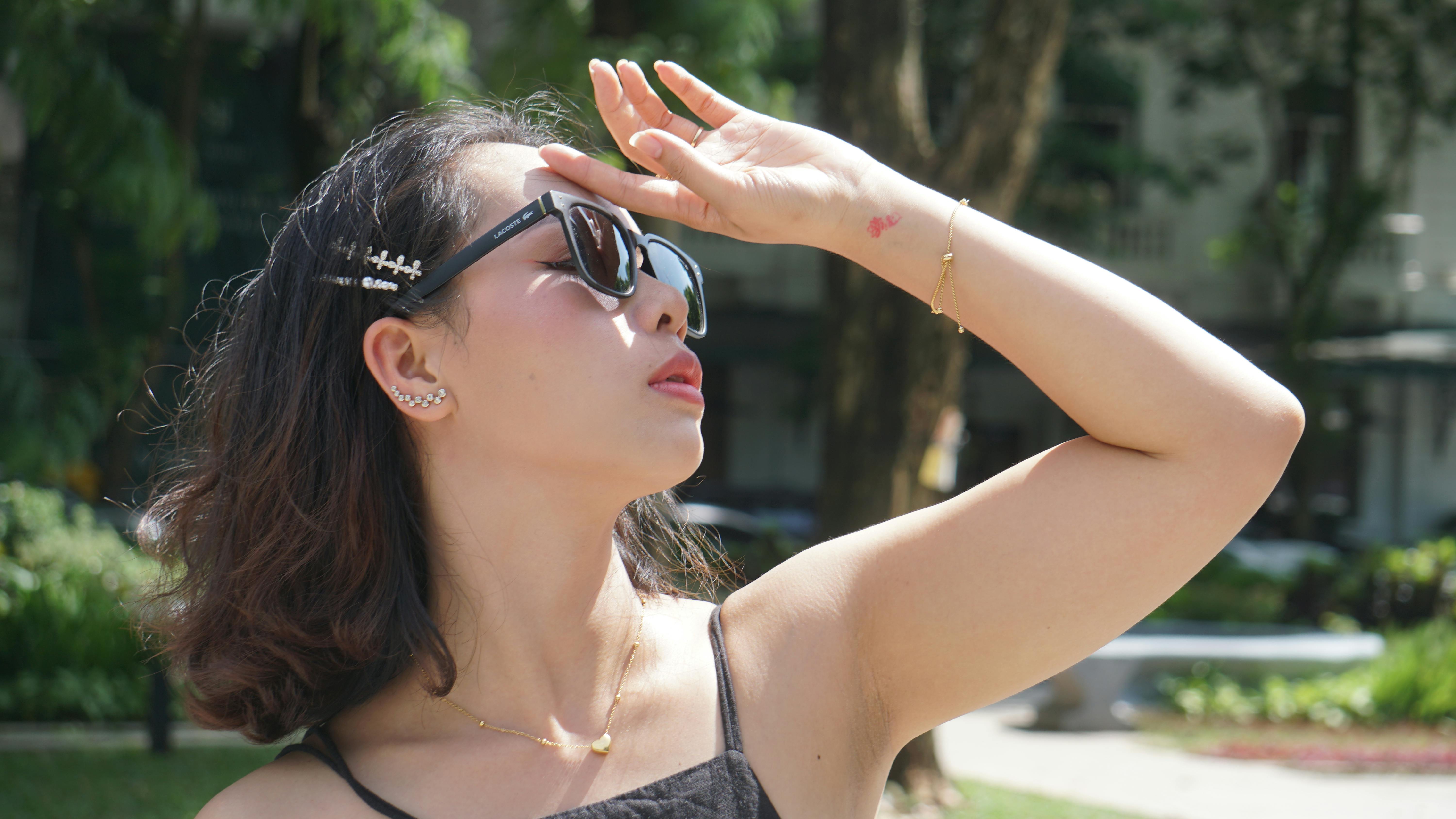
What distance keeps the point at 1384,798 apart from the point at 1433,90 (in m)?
16.6

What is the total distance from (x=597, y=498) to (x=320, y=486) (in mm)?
424

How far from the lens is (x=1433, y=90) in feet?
63.9

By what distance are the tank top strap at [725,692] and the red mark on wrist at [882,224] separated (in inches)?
26.6

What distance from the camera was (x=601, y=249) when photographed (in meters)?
1.76

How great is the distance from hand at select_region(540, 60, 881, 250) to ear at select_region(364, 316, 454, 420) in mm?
336

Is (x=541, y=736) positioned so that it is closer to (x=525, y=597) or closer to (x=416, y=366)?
(x=525, y=597)

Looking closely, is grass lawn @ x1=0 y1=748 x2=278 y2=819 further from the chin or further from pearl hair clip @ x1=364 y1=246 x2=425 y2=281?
the chin

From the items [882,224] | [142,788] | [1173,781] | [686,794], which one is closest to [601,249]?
[882,224]

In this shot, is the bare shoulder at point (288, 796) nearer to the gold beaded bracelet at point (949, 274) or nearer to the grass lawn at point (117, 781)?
the gold beaded bracelet at point (949, 274)

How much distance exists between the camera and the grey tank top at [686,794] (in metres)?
1.68

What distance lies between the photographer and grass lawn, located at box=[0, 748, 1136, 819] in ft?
18.1

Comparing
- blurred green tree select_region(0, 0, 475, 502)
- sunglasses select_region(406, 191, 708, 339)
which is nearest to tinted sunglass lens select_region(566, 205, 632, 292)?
sunglasses select_region(406, 191, 708, 339)

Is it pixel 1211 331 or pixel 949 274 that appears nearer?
pixel 949 274

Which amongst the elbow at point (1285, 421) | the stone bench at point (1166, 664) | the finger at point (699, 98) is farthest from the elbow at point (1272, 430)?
the stone bench at point (1166, 664)
